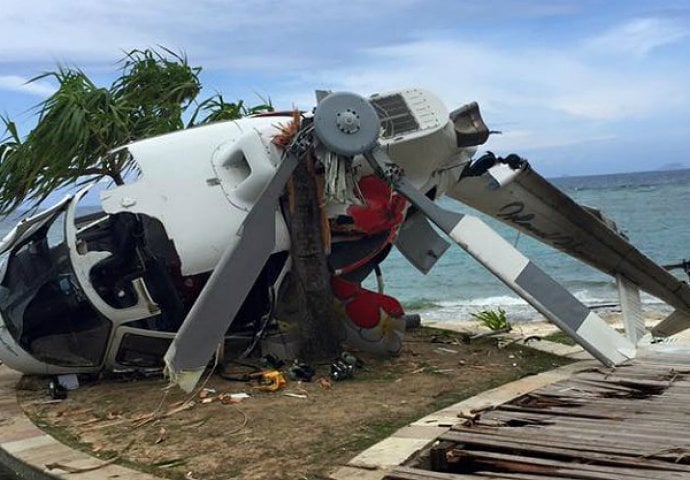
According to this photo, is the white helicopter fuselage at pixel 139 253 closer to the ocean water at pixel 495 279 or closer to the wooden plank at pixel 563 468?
the ocean water at pixel 495 279

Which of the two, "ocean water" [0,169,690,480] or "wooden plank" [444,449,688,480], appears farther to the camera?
"ocean water" [0,169,690,480]

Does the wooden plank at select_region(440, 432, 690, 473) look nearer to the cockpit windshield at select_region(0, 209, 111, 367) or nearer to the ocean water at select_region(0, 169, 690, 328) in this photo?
the cockpit windshield at select_region(0, 209, 111, 367)

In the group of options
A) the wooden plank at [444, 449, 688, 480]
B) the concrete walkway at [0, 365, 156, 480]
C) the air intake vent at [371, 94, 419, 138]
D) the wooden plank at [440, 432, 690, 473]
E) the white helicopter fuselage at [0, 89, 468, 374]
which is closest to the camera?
the wooden plank at [444, 449, 688, 480]

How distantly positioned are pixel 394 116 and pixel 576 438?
461 centimetres

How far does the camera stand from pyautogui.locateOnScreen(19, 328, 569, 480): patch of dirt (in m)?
5.98

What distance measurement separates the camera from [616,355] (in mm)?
7699

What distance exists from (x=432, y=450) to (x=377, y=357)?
3814mm

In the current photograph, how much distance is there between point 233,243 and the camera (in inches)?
297

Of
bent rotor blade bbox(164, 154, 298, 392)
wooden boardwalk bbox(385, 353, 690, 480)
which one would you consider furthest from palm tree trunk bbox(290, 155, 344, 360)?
wooden boardwalk bbox(385, 353, 690, 480)

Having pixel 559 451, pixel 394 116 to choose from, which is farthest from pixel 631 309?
pixel 559 451

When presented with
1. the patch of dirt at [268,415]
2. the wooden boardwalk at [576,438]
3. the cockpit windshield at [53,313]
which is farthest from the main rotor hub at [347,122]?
the wooden boardwalk at [576,438]

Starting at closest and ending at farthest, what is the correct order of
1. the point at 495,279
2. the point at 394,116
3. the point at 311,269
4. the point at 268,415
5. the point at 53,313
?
the point at 268,415 < the point at 53,313 < the point at 311,269 < the point at 394,116 < the point at 495,279

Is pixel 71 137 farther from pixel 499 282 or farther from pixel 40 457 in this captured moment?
pixel 499 282

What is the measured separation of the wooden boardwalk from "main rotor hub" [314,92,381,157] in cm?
293
